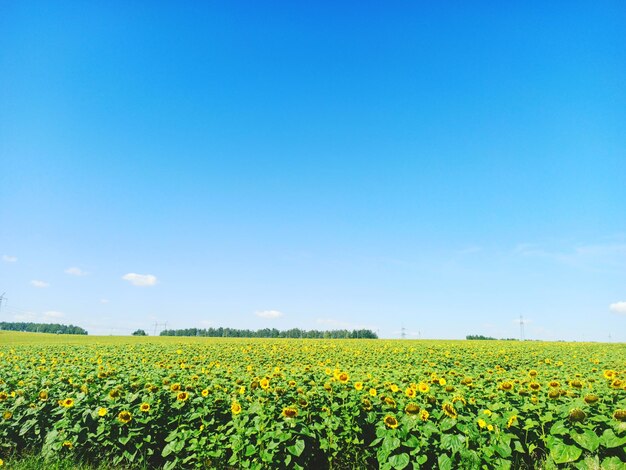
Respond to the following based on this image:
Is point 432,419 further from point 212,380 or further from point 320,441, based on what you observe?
point 212,380

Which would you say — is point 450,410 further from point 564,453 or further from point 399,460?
point 564,453

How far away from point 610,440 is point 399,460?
2367 mm

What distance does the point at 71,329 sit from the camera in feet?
526

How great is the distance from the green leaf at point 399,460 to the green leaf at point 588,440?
6.48ft

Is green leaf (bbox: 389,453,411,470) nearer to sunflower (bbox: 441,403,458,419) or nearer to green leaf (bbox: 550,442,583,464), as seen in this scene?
sunflower (bbox: 441,403,458,419)

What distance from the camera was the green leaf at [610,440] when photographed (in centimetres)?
427

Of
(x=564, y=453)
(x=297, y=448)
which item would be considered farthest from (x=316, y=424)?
(x=564, y=453)

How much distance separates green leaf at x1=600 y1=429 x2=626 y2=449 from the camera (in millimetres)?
4267

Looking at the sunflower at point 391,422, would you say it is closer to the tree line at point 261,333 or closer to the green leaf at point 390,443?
the green leaf at point 390,443

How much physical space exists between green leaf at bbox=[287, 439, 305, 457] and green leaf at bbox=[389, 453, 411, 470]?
3.86 feet

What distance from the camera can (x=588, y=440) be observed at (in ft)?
14.7

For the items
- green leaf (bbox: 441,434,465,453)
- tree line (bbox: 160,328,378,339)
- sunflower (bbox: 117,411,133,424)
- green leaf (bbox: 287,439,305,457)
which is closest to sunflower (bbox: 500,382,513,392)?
green leaf (bbox: 441,434,465,453)

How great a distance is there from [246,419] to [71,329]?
187 m

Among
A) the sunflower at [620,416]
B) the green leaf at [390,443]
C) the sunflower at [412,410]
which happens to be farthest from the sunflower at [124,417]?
the sunflower at [620,416]
